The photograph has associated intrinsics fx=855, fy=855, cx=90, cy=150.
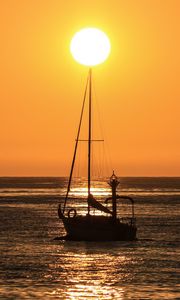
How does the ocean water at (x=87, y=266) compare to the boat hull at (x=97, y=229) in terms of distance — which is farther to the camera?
the boat hull at (x=97, y=229)

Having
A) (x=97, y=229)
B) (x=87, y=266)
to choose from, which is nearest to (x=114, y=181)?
(x=97, y=229)

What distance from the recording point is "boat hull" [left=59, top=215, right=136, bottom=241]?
273 ft

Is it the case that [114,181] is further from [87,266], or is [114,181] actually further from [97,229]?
[87,266]

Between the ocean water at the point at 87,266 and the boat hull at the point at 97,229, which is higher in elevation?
the boat hull at the point at 97,229

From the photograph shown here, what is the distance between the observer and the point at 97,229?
8350 cm

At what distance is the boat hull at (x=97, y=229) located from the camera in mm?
83312

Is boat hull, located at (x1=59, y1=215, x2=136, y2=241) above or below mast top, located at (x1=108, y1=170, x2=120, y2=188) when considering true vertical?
below

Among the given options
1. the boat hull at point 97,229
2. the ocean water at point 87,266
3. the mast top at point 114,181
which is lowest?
the ocean water at point 87,266

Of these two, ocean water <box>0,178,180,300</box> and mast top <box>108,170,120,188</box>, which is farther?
mast top <box>108,170,120,188</box>

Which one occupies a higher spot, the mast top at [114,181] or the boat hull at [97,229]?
the mast top at [114,181]

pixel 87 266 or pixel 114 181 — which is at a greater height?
pixel 114 181

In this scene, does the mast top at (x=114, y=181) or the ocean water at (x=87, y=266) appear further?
the mast top at (x=114, y=181)

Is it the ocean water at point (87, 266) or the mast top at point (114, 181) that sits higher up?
the mast top at point (114, 181)

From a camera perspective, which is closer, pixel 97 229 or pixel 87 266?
pixel 87 266
